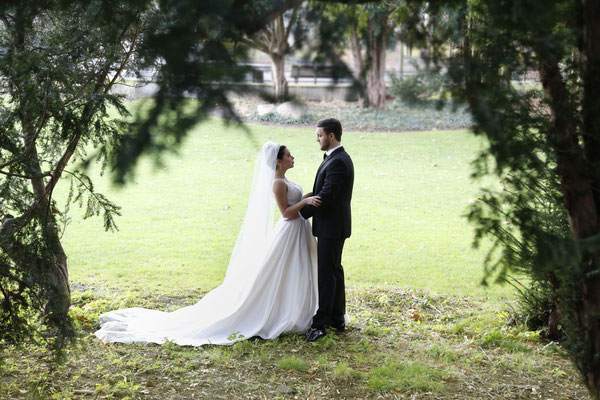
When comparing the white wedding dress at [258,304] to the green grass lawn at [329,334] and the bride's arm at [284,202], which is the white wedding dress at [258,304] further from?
the green grass lawn at [329,334]

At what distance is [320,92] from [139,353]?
3859 mm

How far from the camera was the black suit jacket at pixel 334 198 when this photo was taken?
5.81 m

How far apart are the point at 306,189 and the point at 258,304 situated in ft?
24.3

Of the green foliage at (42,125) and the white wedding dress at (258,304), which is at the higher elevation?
the green foliage at (42,125)

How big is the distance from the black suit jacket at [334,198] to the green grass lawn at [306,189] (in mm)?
1053

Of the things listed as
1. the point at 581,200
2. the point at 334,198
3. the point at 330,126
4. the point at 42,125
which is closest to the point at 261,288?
the point at 334,198

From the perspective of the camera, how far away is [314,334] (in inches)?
232

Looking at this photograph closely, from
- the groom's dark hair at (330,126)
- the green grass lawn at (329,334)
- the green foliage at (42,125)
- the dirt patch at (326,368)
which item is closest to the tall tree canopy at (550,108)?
the green grass lawn at (329,334)

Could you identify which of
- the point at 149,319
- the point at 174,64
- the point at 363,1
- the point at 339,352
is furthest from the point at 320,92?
the point at 149,319

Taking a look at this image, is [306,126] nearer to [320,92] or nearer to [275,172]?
[275,172]

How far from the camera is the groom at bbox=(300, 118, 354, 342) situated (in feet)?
19.1

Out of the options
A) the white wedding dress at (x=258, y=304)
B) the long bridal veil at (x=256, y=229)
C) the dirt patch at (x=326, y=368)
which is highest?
the long bridal veil at (x=256, y=229)

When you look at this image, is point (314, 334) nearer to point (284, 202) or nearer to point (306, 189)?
point (284, 202)

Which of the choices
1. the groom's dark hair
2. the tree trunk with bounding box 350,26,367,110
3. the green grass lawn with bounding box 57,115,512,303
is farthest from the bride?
the tree trunk with bounding box 350,26,367,110
